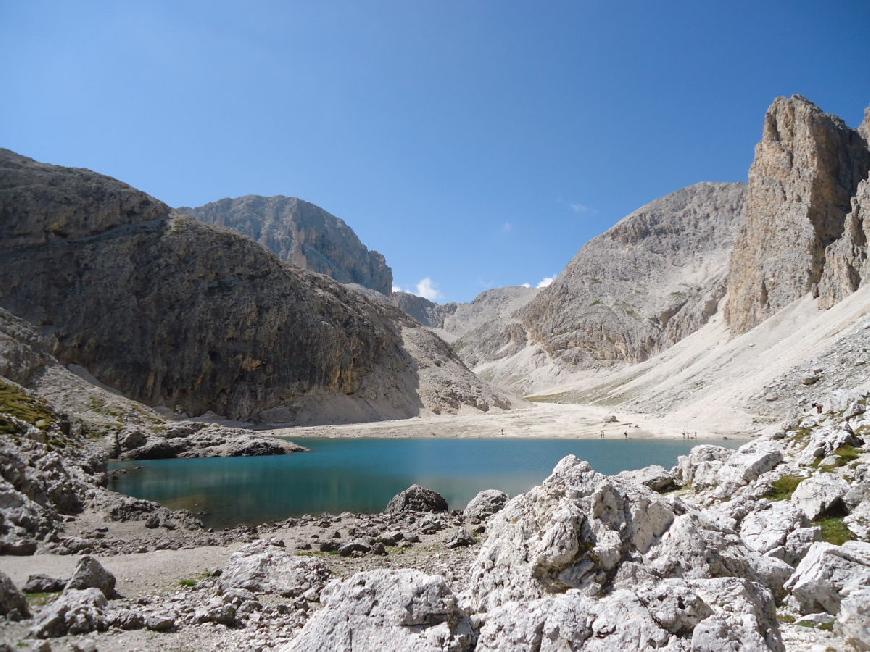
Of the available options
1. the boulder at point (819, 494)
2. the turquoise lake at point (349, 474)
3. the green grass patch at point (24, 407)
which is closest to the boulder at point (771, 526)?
the boulder at point (819, 494)

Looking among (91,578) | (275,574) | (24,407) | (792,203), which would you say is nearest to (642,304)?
(792,203)

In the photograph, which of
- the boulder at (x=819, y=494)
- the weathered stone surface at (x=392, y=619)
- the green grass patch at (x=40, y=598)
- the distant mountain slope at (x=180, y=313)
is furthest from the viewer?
the distant mountain slope at (x=180, y=313)

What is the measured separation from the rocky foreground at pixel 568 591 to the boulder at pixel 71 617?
0.09 ft

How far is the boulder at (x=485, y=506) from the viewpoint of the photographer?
2297cm

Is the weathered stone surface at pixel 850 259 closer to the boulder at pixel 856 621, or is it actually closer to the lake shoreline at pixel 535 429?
the lake shoreline at pixel 535 429

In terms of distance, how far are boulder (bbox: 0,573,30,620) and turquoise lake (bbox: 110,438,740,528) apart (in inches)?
604

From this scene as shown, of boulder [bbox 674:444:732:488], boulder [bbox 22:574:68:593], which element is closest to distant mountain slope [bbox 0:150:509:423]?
boulder [bbox 674:444:732:488]

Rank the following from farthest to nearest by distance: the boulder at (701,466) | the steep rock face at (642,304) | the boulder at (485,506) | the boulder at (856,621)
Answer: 1. the steep rock face at (642,304)
2. the boulder at (485,506)
3. the boulder at (701,466)
4. the boulder at (856,621)

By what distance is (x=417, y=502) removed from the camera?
25641 millimetres

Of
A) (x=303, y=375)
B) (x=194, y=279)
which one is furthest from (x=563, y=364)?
(x=194, y=279)

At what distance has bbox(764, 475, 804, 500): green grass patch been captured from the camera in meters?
13.5

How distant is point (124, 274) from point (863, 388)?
105991 millimetres

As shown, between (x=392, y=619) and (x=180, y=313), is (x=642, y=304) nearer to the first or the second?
(x=180, y=313)

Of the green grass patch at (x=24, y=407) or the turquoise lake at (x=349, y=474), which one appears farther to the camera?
the green grass patch at (x=24, y=407)
